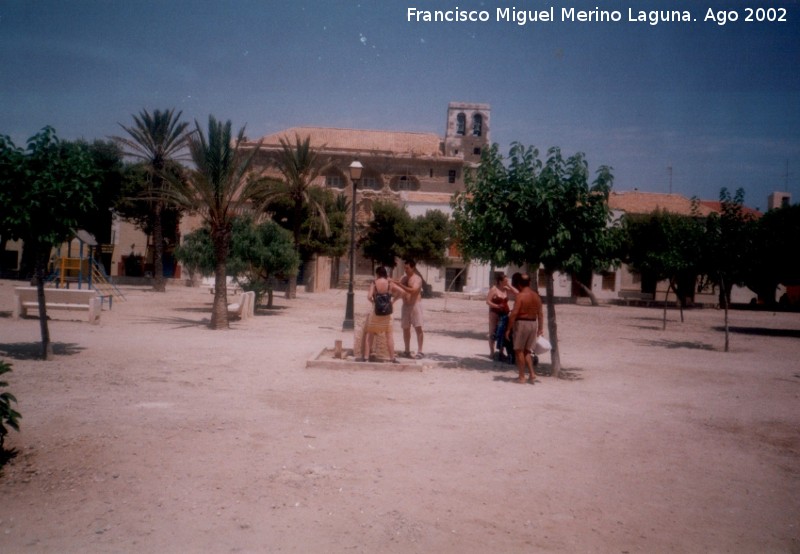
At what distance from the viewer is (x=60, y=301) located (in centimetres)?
1616

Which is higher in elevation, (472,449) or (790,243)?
(790,243)

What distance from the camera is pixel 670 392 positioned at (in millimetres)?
9766

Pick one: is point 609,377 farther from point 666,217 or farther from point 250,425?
point 666,217

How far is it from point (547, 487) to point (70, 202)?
809 cm

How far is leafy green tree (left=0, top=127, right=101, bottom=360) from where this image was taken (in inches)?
362

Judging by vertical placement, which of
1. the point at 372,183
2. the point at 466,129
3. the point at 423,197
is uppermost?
the point at 466,129

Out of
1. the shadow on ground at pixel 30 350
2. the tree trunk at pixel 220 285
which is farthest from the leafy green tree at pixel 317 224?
the shadow on ground at pixel 30 350

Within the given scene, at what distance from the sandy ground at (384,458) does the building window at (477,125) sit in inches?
2366

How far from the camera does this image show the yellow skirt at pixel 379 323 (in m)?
10.3

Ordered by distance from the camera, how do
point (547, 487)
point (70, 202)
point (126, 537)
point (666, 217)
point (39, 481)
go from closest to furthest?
point (126, 537)
point (39, 481)
point (547, 487)
point (70, 202)
point (666, 217)

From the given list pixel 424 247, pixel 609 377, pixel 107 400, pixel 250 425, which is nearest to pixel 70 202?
pixel 107 400

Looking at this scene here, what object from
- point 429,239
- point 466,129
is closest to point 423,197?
point 429,239

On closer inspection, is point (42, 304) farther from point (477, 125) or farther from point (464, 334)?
point (477, 125)

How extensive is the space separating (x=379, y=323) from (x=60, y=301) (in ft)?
33.3
